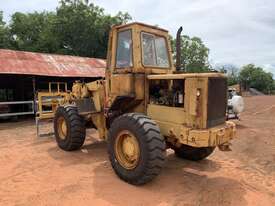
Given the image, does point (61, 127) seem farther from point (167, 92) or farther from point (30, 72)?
point (30, 72)

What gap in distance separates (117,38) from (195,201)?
360 cm

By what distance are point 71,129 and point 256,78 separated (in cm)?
6598

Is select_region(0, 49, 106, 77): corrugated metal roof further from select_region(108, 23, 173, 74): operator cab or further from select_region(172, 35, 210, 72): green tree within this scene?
select_region(172, 35, 210, 72): green tree

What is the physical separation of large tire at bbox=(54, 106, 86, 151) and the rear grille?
3510 millimetres

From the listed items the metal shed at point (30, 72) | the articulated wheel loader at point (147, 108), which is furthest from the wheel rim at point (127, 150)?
the metal shed at point (30, 72)

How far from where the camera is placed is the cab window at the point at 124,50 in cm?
602

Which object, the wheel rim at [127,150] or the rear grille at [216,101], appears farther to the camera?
the wheel rim at [127,150]

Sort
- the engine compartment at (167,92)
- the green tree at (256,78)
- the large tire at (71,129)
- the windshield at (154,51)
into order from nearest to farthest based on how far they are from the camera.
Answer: the engine compartment at (167,92) → the windshield at (154,51) → the large tire at (71,129) → the green tree at (256,78)

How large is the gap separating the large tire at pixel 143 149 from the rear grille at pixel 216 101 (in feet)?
3.19

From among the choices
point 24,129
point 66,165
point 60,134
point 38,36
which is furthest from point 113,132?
point 38,36

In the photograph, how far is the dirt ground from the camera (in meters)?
4.75

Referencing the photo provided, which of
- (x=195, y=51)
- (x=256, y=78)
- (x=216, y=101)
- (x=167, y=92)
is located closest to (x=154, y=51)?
(x=167, y=92)

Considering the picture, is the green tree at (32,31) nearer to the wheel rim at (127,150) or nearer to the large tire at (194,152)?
the large tire at (194,152)

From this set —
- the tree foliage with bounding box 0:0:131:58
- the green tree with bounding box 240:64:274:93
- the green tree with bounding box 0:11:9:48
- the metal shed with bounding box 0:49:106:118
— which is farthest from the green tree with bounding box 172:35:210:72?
the metal shed with bounding box 0:49:106:118
